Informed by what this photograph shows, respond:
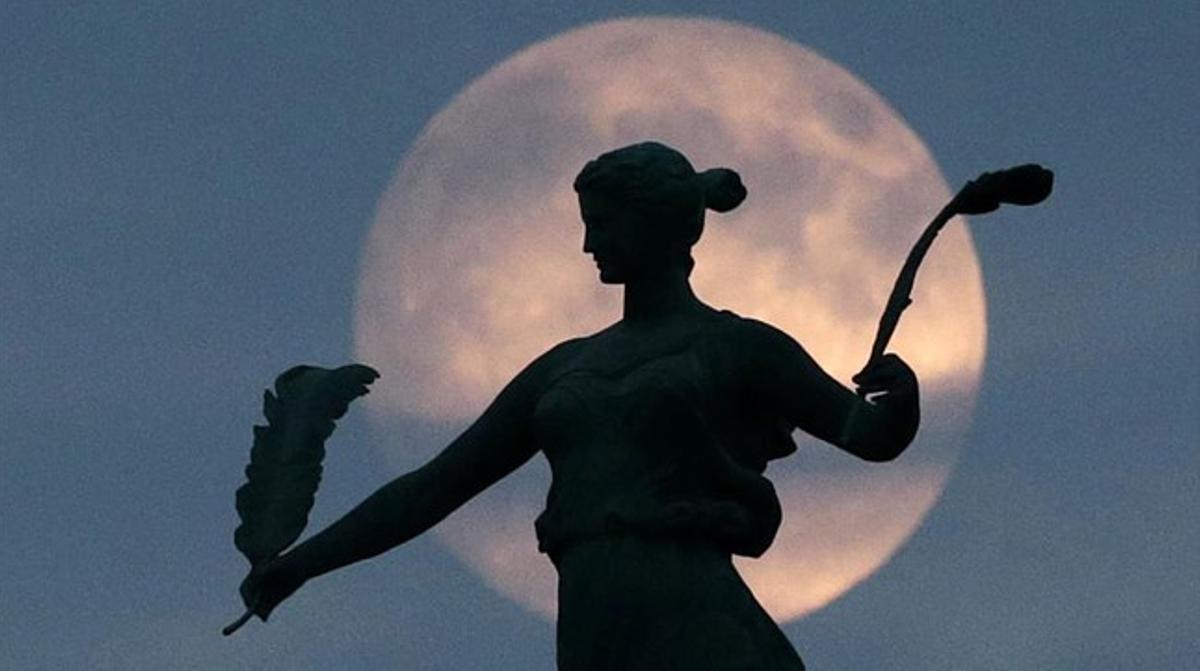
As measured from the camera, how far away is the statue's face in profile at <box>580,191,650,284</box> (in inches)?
529

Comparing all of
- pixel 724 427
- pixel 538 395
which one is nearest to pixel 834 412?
pixel 724 427

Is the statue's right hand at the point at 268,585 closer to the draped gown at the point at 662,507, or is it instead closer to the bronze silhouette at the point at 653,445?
the bronze silhouette at the point at 653,445

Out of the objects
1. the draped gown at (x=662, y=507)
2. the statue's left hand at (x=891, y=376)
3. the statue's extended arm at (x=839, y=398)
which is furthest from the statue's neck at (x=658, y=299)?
the statue's left hand at (x=891, y=376)

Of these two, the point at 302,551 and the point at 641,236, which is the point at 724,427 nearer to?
the point at 641,236

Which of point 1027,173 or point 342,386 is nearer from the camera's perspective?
point 1027,173

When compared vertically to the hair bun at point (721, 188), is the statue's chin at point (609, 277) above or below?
below

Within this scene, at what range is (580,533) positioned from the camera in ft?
42.9

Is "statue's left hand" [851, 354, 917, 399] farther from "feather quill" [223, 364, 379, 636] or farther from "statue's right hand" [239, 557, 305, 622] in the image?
"statue's right hand" [239, 557, 305, 622]

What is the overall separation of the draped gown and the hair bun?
1.50 feet

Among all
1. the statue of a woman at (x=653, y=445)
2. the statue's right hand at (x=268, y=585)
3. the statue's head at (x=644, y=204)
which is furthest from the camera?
the statue's right hand at (x=268, y=585)

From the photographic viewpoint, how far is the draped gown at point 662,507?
12.9m

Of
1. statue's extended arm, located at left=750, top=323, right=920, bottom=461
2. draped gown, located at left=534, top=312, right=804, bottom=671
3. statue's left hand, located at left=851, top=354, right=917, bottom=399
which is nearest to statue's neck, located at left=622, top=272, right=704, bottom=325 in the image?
draped gown, located at left=534, top=312, right=804, bottom=671

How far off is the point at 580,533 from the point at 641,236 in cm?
121

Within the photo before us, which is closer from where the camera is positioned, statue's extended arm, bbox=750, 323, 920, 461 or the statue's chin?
statue's extended arm, bbox=750, 323, 920, 461
